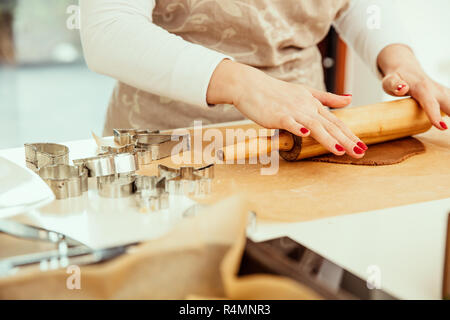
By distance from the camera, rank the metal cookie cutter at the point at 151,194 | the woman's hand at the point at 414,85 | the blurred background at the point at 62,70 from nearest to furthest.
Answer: the metal cookie cutter at the point at 151,194 → the woman's hand at the point at 414,85 → the blurred background at the point at 62,70

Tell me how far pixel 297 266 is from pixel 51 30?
2.83 metres

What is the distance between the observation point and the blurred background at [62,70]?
7.61 ft

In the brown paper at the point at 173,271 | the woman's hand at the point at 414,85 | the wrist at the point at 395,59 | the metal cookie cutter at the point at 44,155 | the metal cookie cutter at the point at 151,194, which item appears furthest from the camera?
the wrist at the point at 395,59

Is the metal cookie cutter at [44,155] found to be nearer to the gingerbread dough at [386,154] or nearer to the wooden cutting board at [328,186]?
the wooden cutting board at [328,186]

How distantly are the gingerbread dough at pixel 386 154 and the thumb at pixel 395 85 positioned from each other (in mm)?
91

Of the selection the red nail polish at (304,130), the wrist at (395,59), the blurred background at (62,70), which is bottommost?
the blurred background at (62,70)

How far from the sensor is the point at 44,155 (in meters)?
0.74

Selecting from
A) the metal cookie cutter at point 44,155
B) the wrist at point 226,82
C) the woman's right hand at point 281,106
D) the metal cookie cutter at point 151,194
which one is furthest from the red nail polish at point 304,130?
the metal cookie cutter at point 44,155

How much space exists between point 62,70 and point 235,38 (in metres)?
2.59

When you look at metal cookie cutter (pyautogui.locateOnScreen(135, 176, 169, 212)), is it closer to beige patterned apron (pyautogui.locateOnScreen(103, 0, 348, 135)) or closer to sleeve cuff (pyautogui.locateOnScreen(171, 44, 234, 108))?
sleeve cuff (pyautogui.locateOnScreen(171, 44, 234, 108))

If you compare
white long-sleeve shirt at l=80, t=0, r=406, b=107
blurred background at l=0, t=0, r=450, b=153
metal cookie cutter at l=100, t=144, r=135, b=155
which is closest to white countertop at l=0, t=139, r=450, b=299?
metal cookie cutter at l=100, t=144, r=135, b=155

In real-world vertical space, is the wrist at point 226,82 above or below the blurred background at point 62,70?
above
